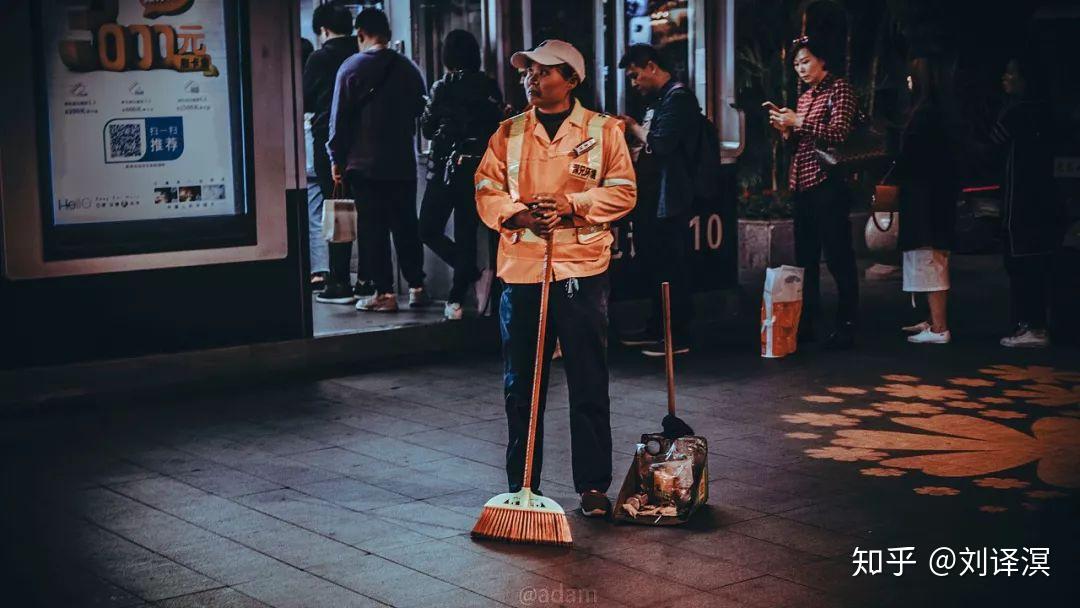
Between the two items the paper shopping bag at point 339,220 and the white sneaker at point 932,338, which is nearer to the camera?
the white sneaker at point 932,338

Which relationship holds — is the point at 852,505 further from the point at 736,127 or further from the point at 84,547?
the point at 736,127

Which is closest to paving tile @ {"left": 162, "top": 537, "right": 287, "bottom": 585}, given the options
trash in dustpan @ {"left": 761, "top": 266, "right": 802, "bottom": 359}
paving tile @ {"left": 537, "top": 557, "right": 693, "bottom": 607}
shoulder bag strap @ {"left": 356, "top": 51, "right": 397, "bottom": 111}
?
paving tile @ {"left": 537, "top": 557, "right": 693, "bottom": 607}

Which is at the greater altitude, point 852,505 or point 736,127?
point 736,127

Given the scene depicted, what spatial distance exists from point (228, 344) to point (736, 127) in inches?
175

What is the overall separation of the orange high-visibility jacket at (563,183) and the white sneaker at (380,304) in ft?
16.0

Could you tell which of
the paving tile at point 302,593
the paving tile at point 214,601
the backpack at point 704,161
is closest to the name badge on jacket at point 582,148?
the paving tile at point 302,593

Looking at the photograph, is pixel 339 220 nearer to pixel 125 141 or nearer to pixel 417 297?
pixel 417 297

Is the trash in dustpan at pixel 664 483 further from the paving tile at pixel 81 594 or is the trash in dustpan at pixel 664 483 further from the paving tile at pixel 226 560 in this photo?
the paving tile at pixel 81 594

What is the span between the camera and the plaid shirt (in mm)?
9773

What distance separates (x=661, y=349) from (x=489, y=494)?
3701 millimetres

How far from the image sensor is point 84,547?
19.2 feet

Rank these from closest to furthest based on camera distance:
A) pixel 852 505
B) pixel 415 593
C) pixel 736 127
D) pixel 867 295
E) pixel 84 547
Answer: pixel 415 593 < pixel 84 547 < pixel 852 505 < pixel 736 127 < pixel 867 295

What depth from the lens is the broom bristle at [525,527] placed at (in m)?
5.79

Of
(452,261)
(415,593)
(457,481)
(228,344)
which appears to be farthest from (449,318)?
(415,593)
